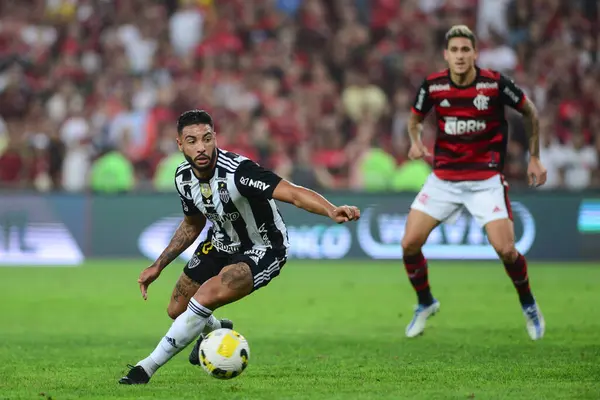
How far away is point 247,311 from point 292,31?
11195 millimetres

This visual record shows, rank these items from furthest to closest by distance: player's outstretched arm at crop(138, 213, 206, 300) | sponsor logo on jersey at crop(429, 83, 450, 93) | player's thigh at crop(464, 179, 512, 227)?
sponsor logo on jersey at crop(429, 83, 450, 93)
player's thigh at crop(464, 179, 512, 227)
player's outstretched arm at crop(138, 213, 206, 300)

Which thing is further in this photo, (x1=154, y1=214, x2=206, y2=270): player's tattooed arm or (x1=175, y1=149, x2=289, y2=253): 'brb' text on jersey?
(x1=154, y1=214, x2=206, y2=270): player's tattooed arm

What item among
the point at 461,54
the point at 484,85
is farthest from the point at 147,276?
the point at 484,85

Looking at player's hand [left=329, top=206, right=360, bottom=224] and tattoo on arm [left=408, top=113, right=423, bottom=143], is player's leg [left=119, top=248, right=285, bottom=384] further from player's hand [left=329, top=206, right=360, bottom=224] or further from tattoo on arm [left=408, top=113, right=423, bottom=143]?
tattoo on arm [left=408, top=113, right=423, bottom=143]

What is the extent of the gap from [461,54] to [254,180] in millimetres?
3079

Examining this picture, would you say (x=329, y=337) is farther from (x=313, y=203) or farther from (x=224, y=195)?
(x=313, y=203)

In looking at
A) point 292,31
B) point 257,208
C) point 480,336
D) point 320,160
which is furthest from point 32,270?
point 257,208

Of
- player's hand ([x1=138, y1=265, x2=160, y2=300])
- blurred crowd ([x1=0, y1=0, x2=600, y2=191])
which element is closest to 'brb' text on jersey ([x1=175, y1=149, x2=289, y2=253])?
player's hand ([x1=138, y1=265, x2=160, y2=300])

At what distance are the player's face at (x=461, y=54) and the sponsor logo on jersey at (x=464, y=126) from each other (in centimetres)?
44

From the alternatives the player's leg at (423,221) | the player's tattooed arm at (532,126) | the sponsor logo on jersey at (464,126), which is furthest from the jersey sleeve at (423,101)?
the player's tattooed arm at (532,126)

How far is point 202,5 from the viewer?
941 inches

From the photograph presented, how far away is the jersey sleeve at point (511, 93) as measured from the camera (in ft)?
33.0

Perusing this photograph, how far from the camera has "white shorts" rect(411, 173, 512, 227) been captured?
10.2 meters

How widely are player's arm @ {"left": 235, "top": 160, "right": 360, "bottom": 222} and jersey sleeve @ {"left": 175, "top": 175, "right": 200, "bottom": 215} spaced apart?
1.54ft
